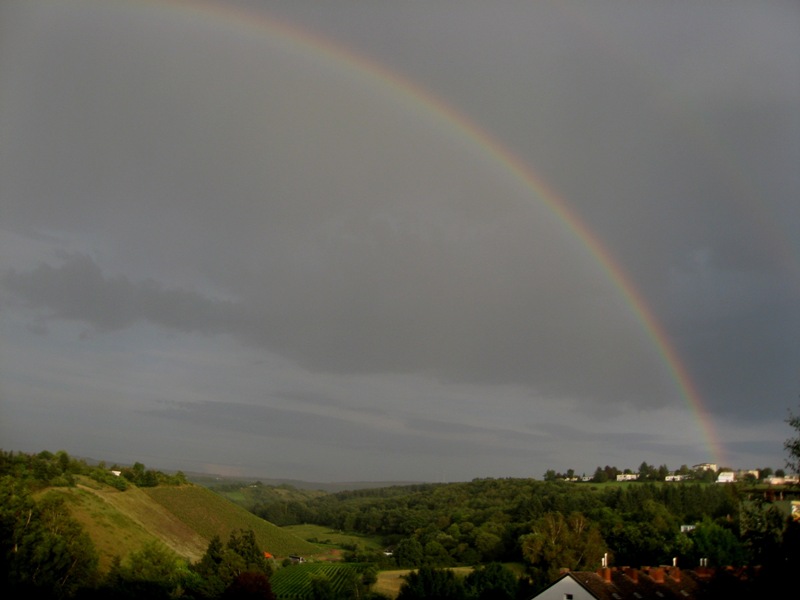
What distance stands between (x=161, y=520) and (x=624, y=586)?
75.2m

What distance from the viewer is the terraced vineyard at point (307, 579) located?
228 feet

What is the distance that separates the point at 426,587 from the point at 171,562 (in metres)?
19.4

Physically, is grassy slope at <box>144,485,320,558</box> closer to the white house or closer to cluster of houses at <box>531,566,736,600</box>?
the white house

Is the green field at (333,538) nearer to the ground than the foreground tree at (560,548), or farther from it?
nearer to the ground

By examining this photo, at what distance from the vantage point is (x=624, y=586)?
1781 inches

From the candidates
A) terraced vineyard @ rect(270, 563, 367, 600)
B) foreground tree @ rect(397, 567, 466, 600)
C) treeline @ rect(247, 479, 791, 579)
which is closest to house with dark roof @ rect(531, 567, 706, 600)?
treeline @ rect(247, 479, 791, 579)

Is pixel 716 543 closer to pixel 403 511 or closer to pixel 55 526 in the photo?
pixel 55 526

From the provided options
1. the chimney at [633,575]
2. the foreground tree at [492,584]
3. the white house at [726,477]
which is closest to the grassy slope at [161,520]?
the foreground tree at [492,584]

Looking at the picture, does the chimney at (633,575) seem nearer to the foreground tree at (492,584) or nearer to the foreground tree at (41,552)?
the foreground tree at (492,584)

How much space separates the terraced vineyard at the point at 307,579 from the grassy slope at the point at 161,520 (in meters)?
12.9

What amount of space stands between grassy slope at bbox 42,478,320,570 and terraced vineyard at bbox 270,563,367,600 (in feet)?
42.3

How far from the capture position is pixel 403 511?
15675 cm

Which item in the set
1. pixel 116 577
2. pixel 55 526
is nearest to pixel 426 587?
pixel 116 577

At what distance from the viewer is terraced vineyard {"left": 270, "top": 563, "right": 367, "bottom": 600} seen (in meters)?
69.5
